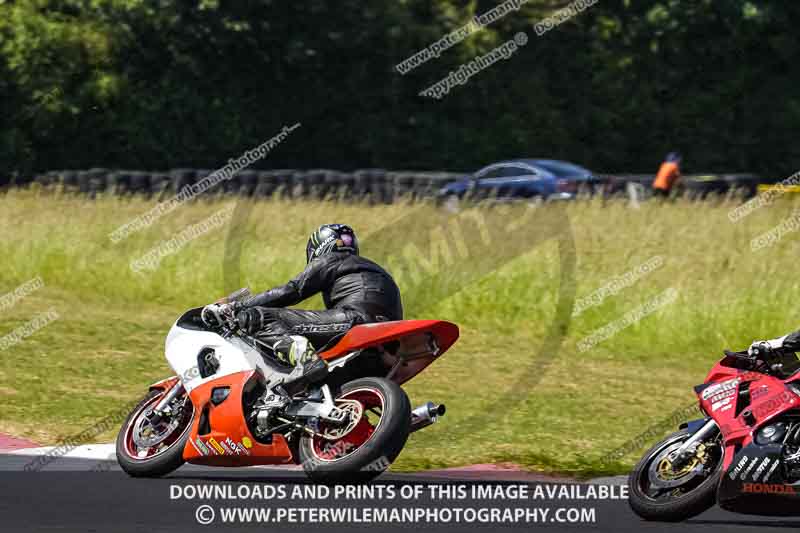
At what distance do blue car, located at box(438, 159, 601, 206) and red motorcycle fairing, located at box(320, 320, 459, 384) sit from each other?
71.5ft

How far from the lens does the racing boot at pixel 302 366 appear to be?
9.72m

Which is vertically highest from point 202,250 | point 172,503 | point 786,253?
point 202,250

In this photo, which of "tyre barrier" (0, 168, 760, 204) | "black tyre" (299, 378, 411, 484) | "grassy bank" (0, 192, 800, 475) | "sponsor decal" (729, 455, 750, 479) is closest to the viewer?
"sponsor decal" (729, 455, 750, 479)

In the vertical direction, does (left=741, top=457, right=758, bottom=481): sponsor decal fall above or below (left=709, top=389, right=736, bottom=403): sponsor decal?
below

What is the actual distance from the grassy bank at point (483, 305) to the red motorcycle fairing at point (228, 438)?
6.77ft

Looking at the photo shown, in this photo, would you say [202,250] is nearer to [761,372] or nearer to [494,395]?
[494,395]

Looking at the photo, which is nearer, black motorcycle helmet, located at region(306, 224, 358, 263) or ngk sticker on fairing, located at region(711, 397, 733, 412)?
ngk sticker on fairing, located at region(711, 397, 733, 412)

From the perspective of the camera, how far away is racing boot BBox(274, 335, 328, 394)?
9719 millimetres

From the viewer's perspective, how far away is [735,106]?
46.6 meters

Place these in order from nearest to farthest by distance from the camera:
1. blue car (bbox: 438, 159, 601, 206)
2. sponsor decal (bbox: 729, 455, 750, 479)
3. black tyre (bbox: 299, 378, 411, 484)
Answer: sponsor decal (bbox: 729, 455, 750, 479) → black tyre (bbox: 299, 378, 411, 484) → blue car (bbox: 438, 159, 601, 206)

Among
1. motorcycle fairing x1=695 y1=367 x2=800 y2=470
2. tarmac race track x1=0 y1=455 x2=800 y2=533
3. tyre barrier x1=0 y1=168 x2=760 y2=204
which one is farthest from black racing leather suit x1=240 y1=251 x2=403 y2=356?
tyre barrier x1=0 y1=168 x2=760 y2=204

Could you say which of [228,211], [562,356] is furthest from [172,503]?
[228,211]

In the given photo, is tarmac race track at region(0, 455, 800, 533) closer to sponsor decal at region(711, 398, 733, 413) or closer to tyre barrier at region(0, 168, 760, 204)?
sponsor decal at region(711, 398, 733, 413)

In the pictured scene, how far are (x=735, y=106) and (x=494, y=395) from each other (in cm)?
3265
